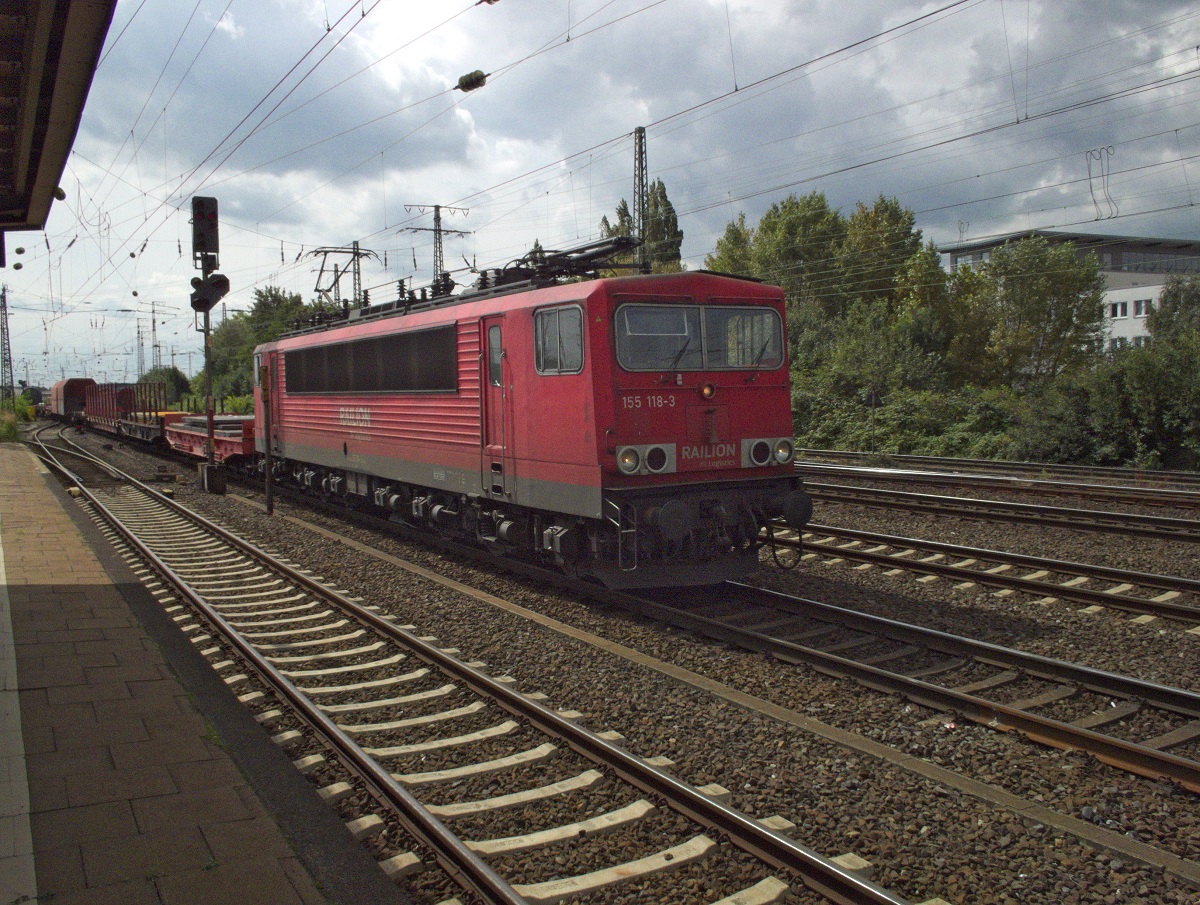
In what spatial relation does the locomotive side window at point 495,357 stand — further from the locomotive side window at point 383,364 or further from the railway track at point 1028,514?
the railway track at point 1028,514

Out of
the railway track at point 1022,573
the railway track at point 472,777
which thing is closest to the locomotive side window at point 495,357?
the railway track at point 472,777

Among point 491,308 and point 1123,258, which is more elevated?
point 1123,258

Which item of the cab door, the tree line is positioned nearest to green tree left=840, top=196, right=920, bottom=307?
the tree line

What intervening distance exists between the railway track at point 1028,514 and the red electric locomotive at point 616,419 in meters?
5.09

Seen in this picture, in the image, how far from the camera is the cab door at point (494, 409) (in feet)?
31.7

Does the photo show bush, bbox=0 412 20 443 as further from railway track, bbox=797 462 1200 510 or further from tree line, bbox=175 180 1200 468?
railway track, bbox=797 462 1200 510

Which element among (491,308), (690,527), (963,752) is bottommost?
(963,752)

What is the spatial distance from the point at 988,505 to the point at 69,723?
1169 centimetres

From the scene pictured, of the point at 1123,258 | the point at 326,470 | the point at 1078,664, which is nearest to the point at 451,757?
the point at 1078,664

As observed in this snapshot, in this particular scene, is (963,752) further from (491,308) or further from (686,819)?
(491,308)

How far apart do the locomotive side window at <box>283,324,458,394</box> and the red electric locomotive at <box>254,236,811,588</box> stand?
6cm

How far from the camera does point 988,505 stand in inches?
514

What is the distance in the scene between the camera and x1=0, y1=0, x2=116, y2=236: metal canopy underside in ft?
20.7

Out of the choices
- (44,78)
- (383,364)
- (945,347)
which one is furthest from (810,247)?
(44,78)
